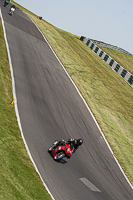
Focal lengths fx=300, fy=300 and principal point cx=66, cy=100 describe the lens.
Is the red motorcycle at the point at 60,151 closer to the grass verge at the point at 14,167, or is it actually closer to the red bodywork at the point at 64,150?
→ the red bodywork at the point at 64,150

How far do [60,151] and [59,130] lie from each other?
3140 millimetres

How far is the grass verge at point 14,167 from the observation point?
9132 millimetres

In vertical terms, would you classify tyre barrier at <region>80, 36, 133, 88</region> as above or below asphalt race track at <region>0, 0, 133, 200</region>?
above

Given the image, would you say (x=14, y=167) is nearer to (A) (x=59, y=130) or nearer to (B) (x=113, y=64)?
(A) (x=59, y=130)

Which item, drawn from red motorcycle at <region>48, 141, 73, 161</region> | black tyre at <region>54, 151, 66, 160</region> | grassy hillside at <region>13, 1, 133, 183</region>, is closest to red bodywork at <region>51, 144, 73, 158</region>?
red motorcycle at <region>48, 141, 73, 161</region>

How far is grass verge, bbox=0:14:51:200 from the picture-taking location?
9132 mm

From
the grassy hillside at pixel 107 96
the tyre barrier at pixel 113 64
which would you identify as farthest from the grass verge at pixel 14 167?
the tyre barrier at pixel 113 64

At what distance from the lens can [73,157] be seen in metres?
15.3

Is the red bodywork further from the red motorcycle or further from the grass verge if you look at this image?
the grass verge

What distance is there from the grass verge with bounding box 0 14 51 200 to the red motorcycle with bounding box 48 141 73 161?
157cm

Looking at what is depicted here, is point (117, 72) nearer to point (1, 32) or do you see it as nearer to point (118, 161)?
point (1, 32)

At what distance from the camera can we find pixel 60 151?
13.7 meters

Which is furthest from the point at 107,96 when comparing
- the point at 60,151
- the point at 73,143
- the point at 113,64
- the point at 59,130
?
the point at 60,151

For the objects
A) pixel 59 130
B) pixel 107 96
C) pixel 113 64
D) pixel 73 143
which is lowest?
pixel 59 130
